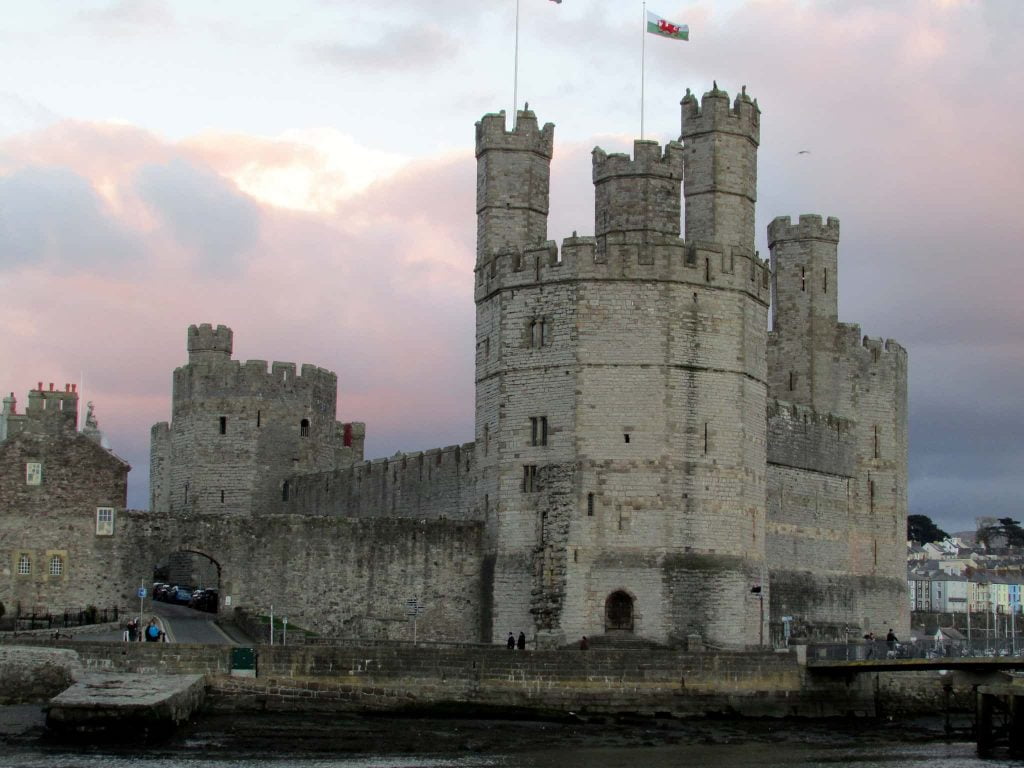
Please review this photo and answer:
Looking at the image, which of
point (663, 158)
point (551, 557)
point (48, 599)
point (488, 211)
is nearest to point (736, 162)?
point (663, 158)

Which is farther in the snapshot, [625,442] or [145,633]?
[625,442]

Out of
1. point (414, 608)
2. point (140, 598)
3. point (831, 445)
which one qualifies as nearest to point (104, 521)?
point (140, 598)

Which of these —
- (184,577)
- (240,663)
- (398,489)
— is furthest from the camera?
(184,577)

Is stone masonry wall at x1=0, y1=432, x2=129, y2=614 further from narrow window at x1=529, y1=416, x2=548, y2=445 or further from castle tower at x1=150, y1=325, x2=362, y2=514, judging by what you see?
castle tower at x1=150, y1=325, x2=362, y2=514

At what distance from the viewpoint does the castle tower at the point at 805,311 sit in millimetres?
60719

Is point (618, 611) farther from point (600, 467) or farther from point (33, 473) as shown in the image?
point (33, 473)

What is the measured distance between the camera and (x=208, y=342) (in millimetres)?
66125

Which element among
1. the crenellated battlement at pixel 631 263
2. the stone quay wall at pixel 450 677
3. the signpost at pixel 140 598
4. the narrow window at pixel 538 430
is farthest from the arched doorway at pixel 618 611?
the signpost at pixel 140 598

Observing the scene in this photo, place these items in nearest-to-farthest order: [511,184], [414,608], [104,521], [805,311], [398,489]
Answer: [104,521] → [414,608] → [511,184] → [398,489] → [805,311]

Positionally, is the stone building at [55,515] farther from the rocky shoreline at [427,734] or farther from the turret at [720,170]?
the turret at [720,170]

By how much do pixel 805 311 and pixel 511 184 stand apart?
41.7 feet

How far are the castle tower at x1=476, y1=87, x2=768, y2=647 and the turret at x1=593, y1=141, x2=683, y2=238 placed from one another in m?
1.05

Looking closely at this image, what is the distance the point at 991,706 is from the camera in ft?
145

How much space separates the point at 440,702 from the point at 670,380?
10.2 metres
